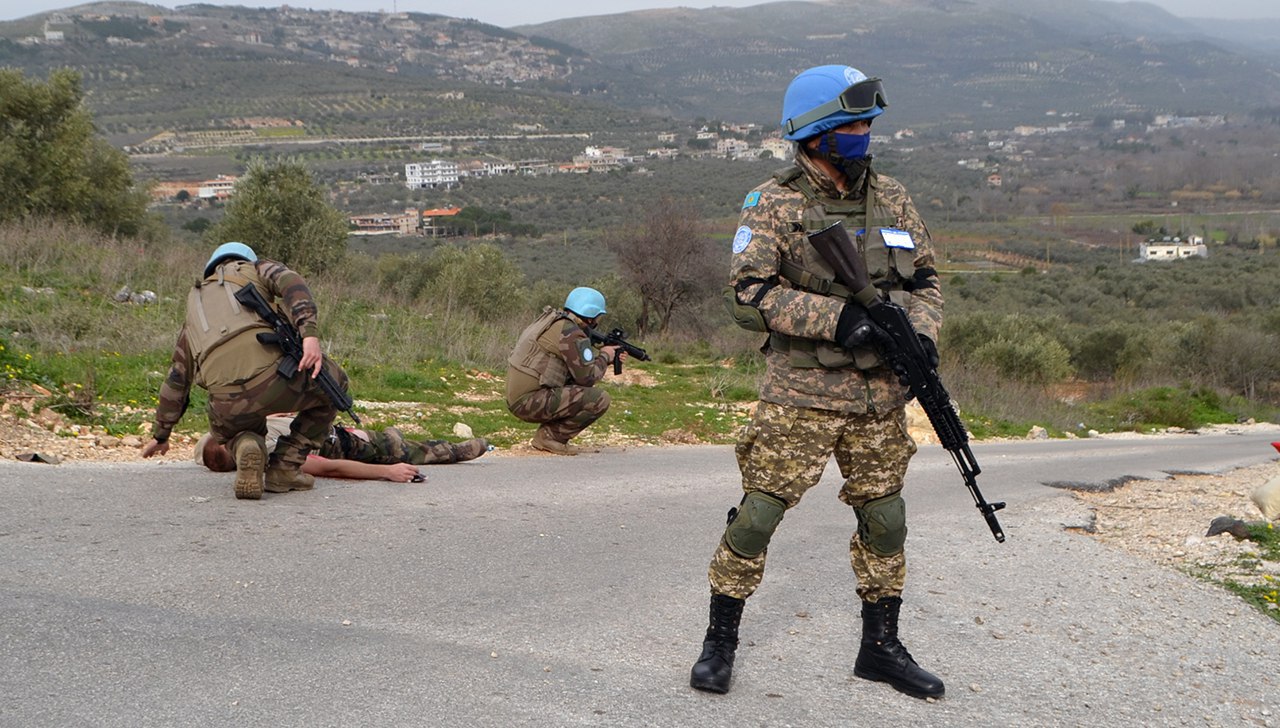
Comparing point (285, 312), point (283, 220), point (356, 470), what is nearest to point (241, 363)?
point (285, 312)

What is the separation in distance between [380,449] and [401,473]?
45 cm

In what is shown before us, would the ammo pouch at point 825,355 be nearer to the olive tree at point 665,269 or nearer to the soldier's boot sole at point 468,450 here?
the soldier's boot sole at point 468,450

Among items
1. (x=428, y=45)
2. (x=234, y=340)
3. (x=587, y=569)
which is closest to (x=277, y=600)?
(x=587, y=569)

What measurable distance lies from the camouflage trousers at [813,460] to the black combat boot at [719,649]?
6 cm

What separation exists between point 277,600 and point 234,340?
79.9 inches

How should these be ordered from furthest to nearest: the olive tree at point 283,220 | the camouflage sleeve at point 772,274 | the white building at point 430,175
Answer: the white building at point 430,175 → the olive tree at point 283,220 → the camouflage sleeve at point 772,274

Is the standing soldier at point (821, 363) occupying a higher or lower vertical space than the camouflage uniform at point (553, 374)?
higher

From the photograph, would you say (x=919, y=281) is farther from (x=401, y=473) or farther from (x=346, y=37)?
(x=346, y=37)

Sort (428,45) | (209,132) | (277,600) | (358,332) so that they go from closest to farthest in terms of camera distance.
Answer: (277,600), (358,332), (209,132), (428,45)

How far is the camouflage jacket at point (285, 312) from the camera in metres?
6.12

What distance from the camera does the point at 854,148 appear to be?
3.96m

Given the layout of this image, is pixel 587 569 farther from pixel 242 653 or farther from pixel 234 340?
pixel 234 340

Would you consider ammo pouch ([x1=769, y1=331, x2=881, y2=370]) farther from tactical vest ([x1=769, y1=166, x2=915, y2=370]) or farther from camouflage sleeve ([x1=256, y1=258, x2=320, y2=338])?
camouflage sleeve ([x1=256, y1=258, x2=320, y2=338])

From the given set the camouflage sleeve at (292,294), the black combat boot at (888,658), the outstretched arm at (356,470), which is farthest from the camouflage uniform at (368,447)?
the black combat boot at (888,658)
